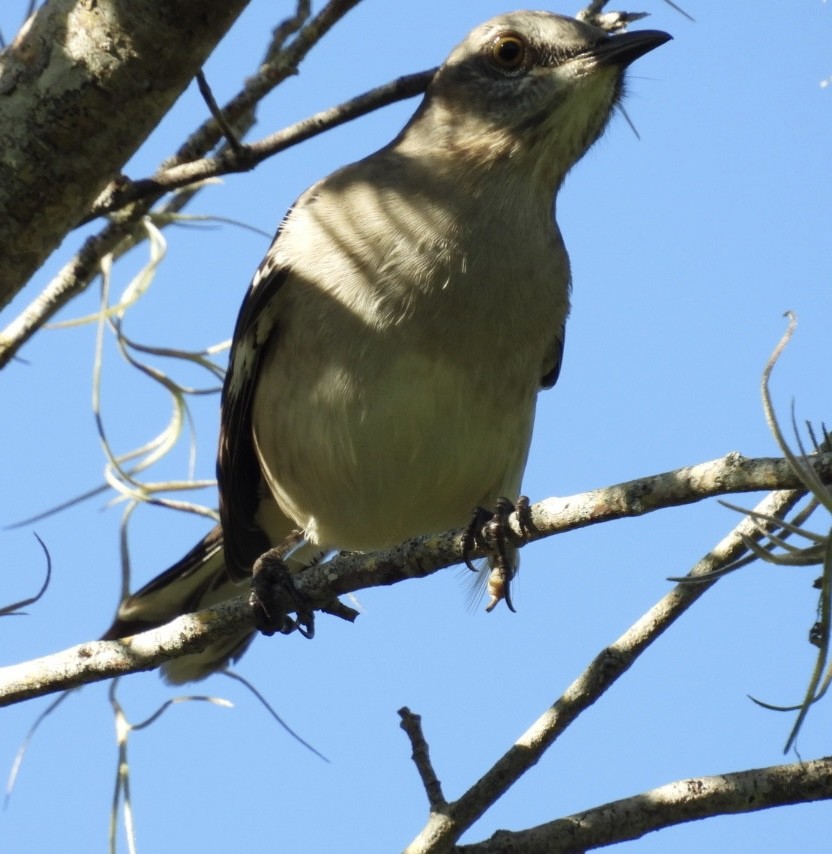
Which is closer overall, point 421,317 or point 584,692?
point 584,692

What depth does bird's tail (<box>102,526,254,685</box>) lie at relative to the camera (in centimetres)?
585

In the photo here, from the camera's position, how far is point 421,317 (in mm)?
5152

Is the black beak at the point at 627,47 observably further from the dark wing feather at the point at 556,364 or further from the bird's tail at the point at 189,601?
the bird's tail at the point at 189,601

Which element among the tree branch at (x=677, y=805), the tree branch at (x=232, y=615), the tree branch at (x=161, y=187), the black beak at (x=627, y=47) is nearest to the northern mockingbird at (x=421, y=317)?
the black beak at (x=627, y=47)

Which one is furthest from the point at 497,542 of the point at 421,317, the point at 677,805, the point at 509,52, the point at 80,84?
the point at 509,52

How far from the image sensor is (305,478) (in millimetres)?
5566

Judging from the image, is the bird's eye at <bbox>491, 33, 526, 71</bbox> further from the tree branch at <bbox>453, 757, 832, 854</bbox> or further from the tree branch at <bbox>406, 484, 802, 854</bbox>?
the tree branch at <bbox>453, 757, 832, 854</bbox>

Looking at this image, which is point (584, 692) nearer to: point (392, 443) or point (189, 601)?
point (392, 443)

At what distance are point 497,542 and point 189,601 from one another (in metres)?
2.47

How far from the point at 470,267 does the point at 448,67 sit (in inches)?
52.6

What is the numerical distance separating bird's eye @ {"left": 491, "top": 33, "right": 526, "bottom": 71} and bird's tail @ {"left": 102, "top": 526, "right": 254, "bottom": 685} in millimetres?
2781

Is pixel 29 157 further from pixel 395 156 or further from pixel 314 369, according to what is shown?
pixel 395 156

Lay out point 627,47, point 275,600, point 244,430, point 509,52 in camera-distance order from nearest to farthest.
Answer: point 275,600 < point 627,47 < point 509,52 < point 244,430

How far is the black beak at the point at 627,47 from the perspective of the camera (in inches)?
214
